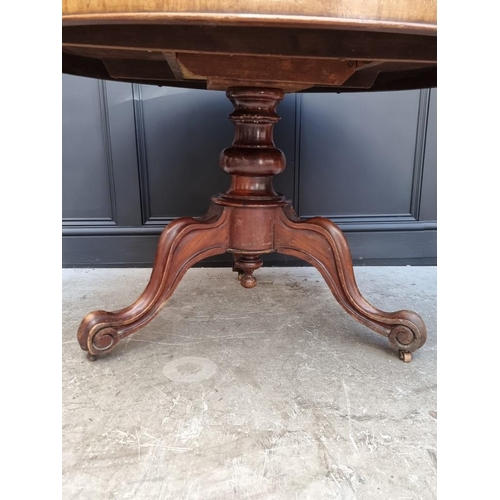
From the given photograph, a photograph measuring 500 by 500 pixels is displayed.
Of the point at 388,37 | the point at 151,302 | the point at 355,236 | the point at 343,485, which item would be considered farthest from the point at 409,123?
the point at 343,485

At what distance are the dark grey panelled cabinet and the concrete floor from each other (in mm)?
423

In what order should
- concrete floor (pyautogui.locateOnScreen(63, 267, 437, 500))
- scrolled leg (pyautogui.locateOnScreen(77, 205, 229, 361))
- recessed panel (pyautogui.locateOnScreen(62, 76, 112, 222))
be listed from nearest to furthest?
concrete floor (pyautogui.locateOnScreen(63, 267, 437, 500)) < scrolled leg (pyautogui.locateOnScreen(77, 205, 229, 361)) < recessed panel (pyautogui.locateOnScreen(62, 76, 112, 222))

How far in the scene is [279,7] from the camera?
0.36 meters

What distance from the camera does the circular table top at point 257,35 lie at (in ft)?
1.21

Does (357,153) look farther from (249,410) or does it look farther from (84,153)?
(249,410)

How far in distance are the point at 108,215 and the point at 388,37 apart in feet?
3.54

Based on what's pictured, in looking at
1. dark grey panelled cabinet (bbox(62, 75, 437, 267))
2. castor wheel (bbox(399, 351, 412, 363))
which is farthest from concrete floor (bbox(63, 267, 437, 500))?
dark grey panelled cabinet (bbox(62, 75, 437, 267))

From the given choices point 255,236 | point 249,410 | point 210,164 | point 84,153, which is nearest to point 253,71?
point 255,236

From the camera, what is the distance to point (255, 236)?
794 mm

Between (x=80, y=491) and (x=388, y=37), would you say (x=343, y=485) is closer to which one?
(x=80, y=491)

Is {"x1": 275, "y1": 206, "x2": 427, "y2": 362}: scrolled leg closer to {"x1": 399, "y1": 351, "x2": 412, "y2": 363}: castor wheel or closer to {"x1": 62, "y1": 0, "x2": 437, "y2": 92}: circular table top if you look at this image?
{"x1": 399, "y1": 351, "x2": 412, "y2": 363}: castor wheel

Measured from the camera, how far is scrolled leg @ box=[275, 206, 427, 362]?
77 cm

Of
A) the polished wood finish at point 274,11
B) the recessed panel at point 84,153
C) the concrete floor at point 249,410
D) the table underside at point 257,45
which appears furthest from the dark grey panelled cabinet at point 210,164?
the polished wood finish at point 274,11

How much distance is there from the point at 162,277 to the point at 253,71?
0.37 meters
